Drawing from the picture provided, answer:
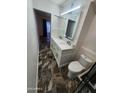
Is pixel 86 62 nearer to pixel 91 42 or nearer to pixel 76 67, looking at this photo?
pixel 76 67

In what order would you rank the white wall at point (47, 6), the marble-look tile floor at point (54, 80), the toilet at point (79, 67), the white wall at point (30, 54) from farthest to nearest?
1. the white wall at point (47, 6)
2. the toilet at point (79, 67)
3. the marble-look tile floor at point (54, 80)
4. the white wall at point (30, 54)

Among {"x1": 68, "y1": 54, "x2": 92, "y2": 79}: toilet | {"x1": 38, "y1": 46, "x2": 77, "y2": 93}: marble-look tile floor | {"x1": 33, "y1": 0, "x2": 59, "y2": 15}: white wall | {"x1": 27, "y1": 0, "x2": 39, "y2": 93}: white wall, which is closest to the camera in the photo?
{"x1": 27, "y1": 0, "x2": 39, "y2": 93}: white wall

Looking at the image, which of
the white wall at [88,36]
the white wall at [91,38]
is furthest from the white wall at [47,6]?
the white wall at [91,38]

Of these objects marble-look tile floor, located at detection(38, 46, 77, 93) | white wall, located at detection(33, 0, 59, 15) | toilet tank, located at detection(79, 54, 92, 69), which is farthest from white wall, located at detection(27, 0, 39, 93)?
white wall, located at detection(33, 0, 59, 15)

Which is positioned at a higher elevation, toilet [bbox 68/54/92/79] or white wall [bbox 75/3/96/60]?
white wall [bbox 75/3/96/60]

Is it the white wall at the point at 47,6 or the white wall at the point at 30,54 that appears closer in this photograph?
the white wall at the point at 30,54

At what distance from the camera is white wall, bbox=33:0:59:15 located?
10.1ft

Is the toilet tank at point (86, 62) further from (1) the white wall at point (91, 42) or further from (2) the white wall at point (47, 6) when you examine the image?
(2) the white wall at point (47, 6)

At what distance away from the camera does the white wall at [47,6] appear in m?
3.09

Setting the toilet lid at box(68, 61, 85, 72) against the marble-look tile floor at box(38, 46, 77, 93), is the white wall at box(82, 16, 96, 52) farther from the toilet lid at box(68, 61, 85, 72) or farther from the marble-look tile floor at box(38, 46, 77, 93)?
the marble-look tile floor at box(38, 46, 77, 93)

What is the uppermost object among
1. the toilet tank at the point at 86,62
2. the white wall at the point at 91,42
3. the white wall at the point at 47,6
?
the white wall at the point at 47,6
